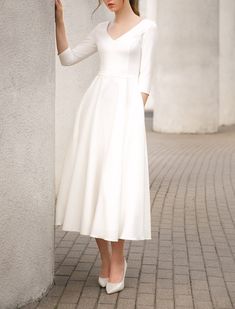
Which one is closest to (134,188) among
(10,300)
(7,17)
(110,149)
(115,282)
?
(110,149)

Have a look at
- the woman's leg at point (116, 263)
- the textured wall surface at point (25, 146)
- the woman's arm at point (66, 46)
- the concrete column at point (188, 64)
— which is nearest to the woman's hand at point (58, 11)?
the woman's arm at point (66, 46)

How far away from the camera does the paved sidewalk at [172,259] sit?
3664mm

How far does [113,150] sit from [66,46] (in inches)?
29.1

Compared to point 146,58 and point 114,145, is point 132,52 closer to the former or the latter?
point 146,58

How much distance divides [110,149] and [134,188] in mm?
266

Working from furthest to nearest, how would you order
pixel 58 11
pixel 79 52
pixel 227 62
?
pixel 227 62 < pixel 79 52 < pixel 58 11

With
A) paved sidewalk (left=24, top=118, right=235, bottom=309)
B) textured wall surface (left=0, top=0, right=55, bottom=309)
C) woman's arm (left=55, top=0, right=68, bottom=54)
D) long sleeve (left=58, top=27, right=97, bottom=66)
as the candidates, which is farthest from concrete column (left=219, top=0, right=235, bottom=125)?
textured wall surface (left=0, top=0, right=55, bottom=309)

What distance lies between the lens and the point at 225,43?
59.8 ft

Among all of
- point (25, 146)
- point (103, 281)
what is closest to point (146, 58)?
point (25, 146)

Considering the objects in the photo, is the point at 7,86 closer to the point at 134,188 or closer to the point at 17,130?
the point at 17,130

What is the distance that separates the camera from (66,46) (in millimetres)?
3758

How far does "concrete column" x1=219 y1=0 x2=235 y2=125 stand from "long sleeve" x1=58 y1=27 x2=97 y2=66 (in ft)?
48.0

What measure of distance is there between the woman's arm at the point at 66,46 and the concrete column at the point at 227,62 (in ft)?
48.0

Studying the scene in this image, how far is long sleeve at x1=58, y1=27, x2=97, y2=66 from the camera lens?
3.77 m
